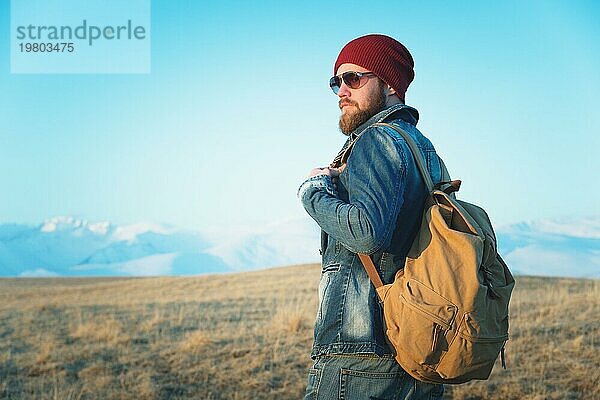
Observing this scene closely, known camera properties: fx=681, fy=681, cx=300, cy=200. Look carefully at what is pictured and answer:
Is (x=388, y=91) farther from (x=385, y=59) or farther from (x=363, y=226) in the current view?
(x=363, y=226)

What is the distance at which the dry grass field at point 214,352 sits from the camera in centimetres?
642

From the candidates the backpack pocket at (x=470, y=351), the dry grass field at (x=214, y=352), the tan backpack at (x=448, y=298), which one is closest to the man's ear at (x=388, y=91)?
the tan backpack at (x=448, y=298)

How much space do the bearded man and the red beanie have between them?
140 millimetres

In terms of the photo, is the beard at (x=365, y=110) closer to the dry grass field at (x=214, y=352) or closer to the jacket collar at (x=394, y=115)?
the jacket collar at (x=394, y=115)

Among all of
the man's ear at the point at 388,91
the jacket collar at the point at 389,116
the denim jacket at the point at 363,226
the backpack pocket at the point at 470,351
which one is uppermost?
the man's ear at the point at 388,91

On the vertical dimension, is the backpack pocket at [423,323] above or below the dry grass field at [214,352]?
above

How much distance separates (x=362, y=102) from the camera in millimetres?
2473

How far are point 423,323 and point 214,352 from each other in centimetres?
592

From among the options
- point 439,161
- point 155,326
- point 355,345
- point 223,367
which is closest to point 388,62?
point 439,161

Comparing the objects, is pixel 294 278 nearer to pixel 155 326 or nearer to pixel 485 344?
pixel 155 326

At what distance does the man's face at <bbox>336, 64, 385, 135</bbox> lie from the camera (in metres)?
2.46

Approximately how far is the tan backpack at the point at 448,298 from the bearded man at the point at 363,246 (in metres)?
0.06

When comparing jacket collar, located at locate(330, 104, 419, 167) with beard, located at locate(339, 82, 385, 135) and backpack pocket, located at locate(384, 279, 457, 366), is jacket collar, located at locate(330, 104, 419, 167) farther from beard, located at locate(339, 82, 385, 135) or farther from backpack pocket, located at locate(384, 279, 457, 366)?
backpack pocket, located at locate(384, 279, 457, 366)

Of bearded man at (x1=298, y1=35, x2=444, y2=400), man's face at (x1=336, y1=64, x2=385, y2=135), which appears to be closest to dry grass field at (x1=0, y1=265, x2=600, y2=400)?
bearded man at (x1=298, y1=35, x2=444, y2=400)
